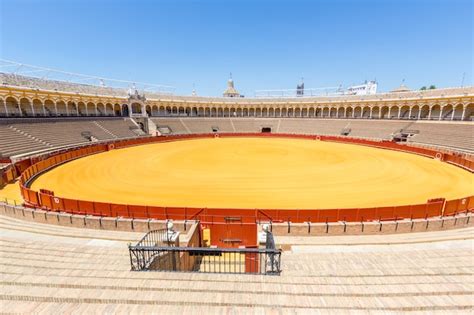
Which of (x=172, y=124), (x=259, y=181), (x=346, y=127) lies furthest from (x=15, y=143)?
(x=346, y=127)

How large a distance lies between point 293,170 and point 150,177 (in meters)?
14.3

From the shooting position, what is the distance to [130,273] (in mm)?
6473

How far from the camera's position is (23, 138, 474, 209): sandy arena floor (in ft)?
53.2

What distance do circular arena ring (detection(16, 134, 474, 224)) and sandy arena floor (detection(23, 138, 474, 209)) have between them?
77mm

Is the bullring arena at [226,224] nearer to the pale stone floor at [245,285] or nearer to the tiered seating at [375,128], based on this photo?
the pale stone floor at [245,285]

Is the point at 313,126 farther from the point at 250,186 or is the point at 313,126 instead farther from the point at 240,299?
the point at 240,299

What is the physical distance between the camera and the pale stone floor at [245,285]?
5.20m

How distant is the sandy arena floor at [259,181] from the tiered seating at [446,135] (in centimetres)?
1133

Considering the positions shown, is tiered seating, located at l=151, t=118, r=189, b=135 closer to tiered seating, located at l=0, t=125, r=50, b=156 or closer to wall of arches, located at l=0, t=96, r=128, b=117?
wall of arches, located at l=0, t=96, r=128, b=117

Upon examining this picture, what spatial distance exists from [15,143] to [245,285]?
123 ft

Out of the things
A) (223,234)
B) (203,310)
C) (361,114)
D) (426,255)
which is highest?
(361,114)

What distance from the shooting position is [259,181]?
66.1 feet

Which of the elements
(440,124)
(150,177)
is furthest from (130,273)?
(440,124)

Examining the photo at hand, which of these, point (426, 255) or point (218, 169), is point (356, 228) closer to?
point (426, 255)
